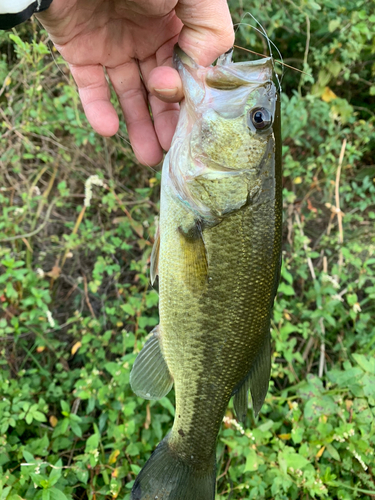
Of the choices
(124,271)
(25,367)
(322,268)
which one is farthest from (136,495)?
(322,268)

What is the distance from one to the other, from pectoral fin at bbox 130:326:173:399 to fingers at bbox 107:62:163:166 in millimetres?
884

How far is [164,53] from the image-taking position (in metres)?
1.62

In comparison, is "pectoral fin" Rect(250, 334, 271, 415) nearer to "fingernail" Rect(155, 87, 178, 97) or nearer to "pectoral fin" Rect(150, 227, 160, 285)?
"pectoral fin" Rect(150, 227, 160, 285)

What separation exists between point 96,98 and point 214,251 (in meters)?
0.97

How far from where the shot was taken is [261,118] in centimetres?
128

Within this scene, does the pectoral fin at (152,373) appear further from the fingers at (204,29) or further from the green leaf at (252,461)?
the fingers at (204,29)

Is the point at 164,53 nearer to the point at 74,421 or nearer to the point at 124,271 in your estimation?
the point at 124,271

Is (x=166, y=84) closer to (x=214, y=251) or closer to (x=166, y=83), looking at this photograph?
(x=166, y=83)

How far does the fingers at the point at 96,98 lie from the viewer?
1.62m

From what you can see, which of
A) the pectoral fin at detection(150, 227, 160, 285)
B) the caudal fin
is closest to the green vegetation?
the caudal fin

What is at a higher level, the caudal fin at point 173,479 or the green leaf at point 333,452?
the caudal fin at point 173,479

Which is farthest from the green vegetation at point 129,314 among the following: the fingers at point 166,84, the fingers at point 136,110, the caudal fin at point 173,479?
the fingers at point 166,84

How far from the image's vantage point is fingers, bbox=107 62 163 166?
1.69 m

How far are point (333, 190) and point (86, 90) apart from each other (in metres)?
2.32
